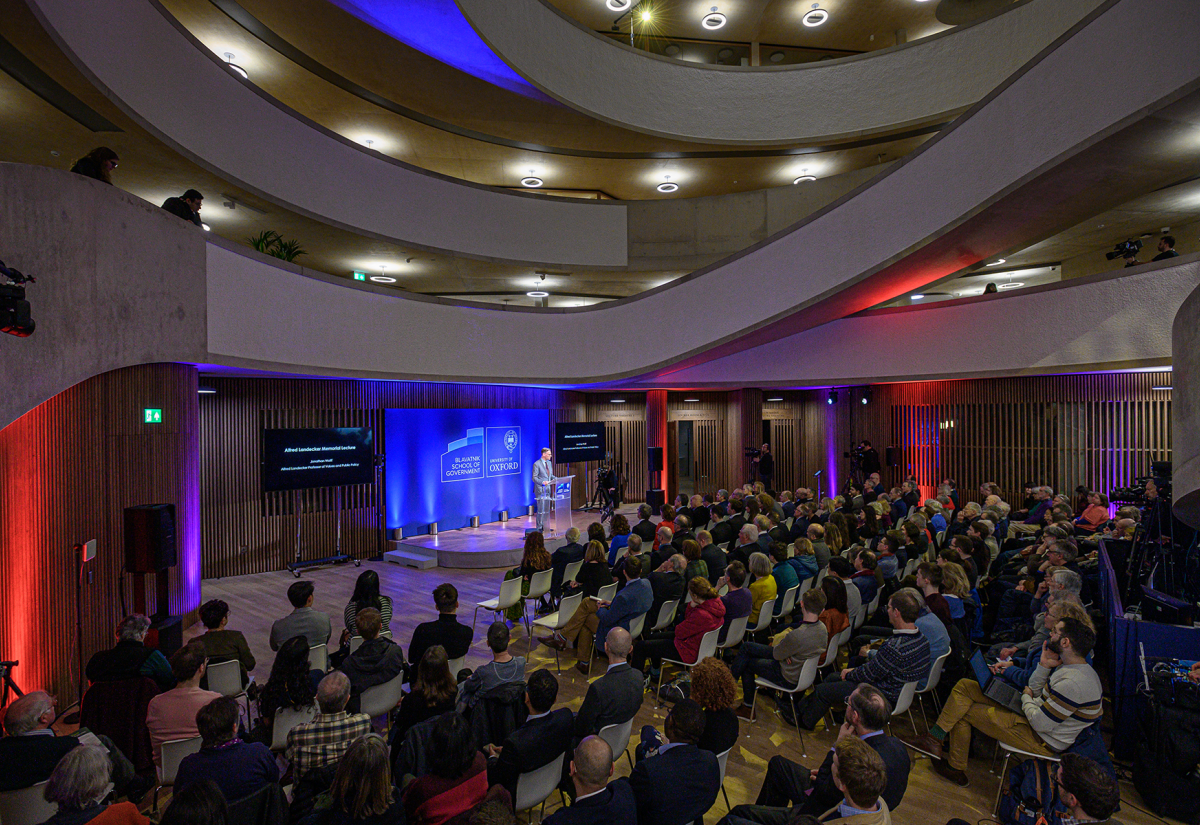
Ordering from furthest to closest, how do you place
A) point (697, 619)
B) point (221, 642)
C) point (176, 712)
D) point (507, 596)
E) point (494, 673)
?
point (507, 596) < point (697, 619) < point (221, 642) < point (494, 673) < point (176, 712)

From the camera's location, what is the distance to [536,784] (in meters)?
2.87

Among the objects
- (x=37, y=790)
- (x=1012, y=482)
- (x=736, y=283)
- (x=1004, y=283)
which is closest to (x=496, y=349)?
(x=736, y=283)

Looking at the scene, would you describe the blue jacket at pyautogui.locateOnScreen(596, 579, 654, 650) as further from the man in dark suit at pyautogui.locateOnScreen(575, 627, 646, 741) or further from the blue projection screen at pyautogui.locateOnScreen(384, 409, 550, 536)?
the blue projection screen at pyautogui.locateOnScreen(384, 409, 550, 536)

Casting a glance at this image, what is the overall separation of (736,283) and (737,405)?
5419 millimetres

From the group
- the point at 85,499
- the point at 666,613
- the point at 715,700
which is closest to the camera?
the point at 715,700

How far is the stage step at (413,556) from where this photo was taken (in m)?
9.16

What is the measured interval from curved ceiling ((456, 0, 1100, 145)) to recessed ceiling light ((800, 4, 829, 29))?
1.35 m

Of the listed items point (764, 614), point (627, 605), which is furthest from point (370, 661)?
point (764, 614)

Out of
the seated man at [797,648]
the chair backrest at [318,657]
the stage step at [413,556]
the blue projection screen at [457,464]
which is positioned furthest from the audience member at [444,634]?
the blue projection screen at [457,464]

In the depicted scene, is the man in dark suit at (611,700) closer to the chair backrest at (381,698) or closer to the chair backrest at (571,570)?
the chair backrest at (381,698)

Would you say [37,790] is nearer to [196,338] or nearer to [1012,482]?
[196,338]

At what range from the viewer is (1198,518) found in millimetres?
3564

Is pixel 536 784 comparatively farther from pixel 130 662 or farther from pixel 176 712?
pixel 130 662

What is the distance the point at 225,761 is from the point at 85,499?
155 inches
